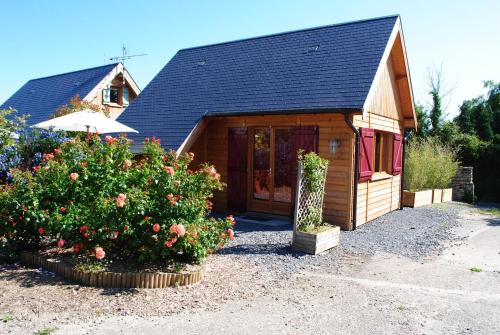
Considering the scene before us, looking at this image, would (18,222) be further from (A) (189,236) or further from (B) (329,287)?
(B) (329,287)

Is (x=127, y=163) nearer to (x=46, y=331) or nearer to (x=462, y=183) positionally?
(x=46, y=331)

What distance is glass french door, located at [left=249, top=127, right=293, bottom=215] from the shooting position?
10.7 metres

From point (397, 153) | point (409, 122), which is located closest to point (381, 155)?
point (397, 153)

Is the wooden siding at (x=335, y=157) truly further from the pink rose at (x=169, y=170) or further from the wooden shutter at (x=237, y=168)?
the pink rose at (x=169, y=170)

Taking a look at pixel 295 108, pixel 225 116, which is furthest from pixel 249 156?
pixel 295 108

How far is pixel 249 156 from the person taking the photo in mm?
11227

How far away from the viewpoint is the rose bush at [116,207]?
5.63m

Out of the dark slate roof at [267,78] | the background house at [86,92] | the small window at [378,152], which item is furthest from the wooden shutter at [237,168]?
the background house at [86,92]

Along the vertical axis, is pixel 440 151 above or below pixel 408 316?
above

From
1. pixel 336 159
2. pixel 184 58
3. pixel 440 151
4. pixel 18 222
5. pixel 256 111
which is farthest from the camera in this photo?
pixel 440 151

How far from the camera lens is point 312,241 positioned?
747 cm

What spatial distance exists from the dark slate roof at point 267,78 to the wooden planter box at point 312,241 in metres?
2.93

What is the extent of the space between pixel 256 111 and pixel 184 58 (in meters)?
6.22

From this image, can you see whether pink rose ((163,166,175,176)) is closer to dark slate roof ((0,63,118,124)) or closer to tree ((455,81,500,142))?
dark slate roof ((0,63,118,124))
